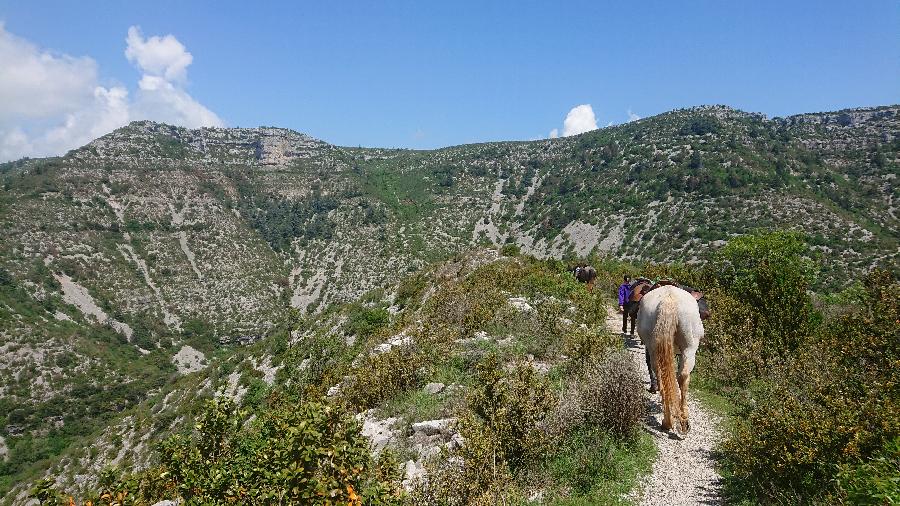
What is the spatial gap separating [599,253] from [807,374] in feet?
210

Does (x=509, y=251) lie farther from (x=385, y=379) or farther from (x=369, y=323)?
(x=385, y=379)

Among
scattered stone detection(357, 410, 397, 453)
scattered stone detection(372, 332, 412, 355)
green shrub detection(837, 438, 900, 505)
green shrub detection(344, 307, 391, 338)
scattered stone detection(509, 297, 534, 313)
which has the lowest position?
green shrub detection(344, 307, 391, 338)

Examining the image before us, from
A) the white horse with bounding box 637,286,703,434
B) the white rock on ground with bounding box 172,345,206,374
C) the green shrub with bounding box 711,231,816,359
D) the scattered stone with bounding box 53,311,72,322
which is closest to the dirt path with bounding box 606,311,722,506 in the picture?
the white horse with bounding box 637,286,703,434

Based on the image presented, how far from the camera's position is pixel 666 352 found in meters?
8.03

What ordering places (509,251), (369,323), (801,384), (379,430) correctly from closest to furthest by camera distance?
(801,384), (379,430), (369,323), (509,251)

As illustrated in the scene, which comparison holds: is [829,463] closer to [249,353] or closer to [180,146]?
[249,353]

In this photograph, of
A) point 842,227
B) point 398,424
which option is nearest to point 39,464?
point 398,424

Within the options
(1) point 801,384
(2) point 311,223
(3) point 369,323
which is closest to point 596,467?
(1) point 801,384

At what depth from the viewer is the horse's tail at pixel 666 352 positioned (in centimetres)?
790

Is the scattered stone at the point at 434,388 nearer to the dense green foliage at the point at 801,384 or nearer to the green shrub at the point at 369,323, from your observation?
the dense green foliage at the point at 801,384

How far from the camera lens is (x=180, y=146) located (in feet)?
452

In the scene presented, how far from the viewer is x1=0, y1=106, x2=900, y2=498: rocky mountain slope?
190 feet

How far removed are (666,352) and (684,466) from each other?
1855mm

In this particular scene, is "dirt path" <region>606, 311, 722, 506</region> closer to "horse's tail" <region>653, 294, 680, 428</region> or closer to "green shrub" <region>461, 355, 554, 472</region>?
"horse's tail" <region>653, 294, 680, 428</region>
